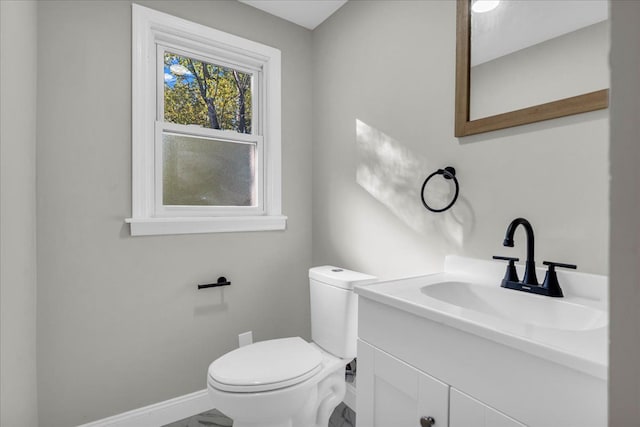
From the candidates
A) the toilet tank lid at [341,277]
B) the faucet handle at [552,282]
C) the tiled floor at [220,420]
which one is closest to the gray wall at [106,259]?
the tiled floor at [220,420]

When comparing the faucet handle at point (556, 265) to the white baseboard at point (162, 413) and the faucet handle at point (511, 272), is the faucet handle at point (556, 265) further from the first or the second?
the white baseboard at point (162, 413)

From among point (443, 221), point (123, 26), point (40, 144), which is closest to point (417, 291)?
point (443, 221)

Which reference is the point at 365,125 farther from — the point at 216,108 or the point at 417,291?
the point at 417,291

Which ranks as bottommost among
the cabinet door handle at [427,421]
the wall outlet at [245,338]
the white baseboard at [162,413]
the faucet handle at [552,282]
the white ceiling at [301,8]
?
the white baseboard at [162,413]

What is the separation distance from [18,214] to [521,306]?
1.62 meters

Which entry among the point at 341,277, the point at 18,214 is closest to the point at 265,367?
the point at 341,277

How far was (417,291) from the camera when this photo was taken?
3.44 ft

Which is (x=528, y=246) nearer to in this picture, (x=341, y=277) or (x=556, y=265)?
(x=556, y=265)

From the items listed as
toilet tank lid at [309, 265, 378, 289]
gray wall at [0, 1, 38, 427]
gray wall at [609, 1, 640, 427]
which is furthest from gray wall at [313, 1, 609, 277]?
gray wall at [0, 1, 38, 427]

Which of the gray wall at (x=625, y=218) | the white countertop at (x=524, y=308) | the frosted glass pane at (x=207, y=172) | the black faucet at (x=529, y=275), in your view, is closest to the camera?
the gray wall at (x=625, y=218)

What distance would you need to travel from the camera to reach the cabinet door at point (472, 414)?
27.6 inches

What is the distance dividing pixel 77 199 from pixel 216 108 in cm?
88

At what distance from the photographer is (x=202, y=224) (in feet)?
5.94

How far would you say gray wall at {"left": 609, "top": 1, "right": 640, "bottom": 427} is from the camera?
217mm
